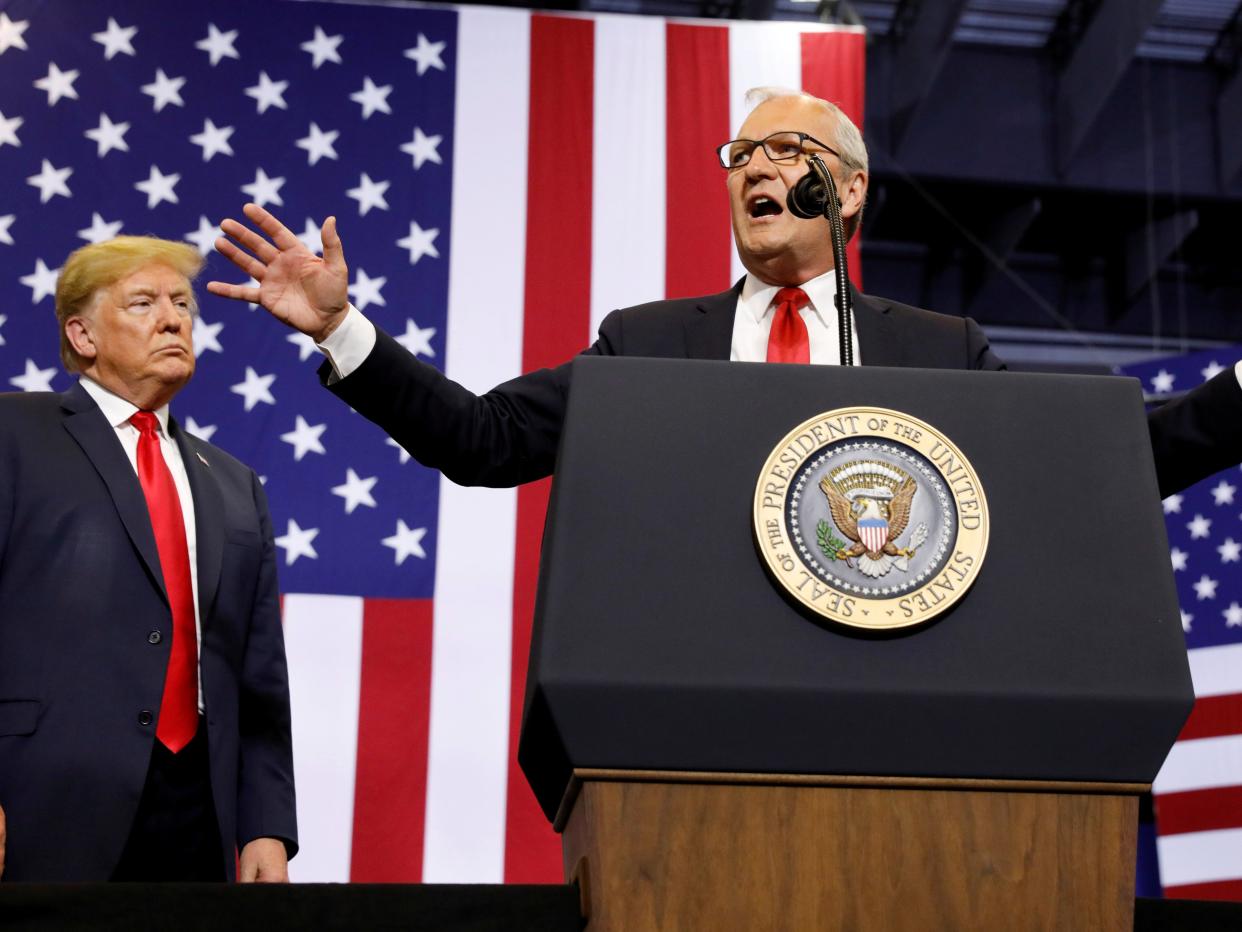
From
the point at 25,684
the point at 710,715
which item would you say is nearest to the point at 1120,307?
the point at 25,684

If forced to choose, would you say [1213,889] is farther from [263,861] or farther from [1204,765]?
[263,861]

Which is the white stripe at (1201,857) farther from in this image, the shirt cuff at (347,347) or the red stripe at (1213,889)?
the shirt cuff at (347,347)

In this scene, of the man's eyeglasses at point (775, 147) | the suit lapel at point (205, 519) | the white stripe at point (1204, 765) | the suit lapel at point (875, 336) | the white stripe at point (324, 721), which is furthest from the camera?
the white stripe at point (1204, 765)

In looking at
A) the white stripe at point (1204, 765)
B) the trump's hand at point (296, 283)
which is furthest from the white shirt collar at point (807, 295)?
the white stripe at point (1204, 765)

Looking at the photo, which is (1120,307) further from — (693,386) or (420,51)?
(693,386)

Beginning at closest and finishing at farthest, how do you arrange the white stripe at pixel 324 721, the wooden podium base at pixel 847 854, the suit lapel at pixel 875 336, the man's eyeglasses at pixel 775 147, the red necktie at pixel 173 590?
the wooden podium base at pixel 847 854 < the suit lapel at pixel 875 336 < the man's eyeglasses at pixel 775 147 < the red necktie at pixel 173 590 < the white stripe at pixel 324 721

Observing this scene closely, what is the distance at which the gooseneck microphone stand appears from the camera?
1.32m

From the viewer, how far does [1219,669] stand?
4.79 m

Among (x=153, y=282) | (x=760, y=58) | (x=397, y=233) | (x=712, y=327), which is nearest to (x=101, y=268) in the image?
(x=153, y=282)

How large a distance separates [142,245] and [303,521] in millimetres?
1199

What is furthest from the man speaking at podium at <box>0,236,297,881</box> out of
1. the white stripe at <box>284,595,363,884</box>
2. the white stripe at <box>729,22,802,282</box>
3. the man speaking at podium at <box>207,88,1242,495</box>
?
the white stripe at <box>729,22,802,282</box>

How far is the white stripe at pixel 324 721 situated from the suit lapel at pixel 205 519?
117 cm

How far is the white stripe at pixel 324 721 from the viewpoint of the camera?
131 inches

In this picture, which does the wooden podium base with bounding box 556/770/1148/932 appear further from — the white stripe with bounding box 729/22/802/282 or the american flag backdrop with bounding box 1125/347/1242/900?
the american flag backdrop with bounding box 1125/347/1242/900
